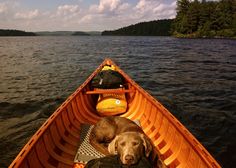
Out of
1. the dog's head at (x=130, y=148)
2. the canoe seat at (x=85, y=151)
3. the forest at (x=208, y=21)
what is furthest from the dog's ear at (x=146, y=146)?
the forest at (x=208, y=21)

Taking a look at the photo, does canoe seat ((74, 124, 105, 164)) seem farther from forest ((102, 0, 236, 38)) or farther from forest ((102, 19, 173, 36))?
forest ((102, 19, 173, 36))

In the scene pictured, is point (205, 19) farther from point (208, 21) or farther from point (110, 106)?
point (110, 106)

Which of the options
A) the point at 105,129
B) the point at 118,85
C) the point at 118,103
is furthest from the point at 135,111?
the point at 105,129

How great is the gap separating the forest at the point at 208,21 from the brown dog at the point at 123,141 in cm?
8630

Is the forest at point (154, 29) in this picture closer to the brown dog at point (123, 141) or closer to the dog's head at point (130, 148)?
the brown dog at point (123, 141)

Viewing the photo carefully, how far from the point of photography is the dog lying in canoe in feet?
14.4

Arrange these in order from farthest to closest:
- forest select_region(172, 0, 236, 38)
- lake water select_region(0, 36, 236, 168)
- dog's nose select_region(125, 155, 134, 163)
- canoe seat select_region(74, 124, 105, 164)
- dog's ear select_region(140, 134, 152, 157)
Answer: forest select_region(172, 0, 236, 38) < lake water select_region(0, 36, 236, 168) < canoe seat select_region(74, 124, 105, 164) < dog's ear select_region(140, 134, 152, 157) < dog's nose select_region(125, 155, 134, 163)

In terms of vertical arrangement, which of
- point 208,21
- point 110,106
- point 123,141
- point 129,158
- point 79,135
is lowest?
point 79,135

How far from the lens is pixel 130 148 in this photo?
4.45m

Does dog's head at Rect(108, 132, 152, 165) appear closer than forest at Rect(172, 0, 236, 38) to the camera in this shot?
Yes

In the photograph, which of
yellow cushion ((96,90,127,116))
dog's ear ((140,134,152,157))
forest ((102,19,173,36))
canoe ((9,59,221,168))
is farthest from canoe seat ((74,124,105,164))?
forest ((102,19,173,36))

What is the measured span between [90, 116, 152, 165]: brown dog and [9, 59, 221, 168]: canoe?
0.81 meters

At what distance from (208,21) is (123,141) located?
97.1 meters

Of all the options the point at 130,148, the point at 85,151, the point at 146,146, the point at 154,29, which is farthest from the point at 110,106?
the point at 154,29
